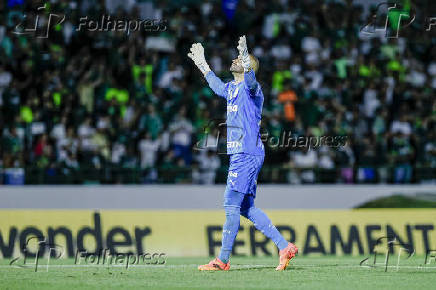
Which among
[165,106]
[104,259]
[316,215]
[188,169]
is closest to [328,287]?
[104,259]

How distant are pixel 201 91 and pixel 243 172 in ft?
29.7

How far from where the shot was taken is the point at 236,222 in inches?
420

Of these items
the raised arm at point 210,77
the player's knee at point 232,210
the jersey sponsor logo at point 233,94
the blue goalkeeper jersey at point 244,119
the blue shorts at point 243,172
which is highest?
the raised arm at point 210,77

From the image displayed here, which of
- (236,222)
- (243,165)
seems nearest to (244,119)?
(243,165)

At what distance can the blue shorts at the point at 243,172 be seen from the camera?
10562 mm

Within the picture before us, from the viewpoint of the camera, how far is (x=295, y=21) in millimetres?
20922

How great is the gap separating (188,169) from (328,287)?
887cm

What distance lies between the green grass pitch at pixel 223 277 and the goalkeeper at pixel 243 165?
313 mm

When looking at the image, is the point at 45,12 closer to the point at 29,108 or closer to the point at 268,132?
the point at 29,108

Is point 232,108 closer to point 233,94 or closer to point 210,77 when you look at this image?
point 233,94

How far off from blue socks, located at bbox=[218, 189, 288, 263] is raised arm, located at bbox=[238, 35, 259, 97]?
123cm

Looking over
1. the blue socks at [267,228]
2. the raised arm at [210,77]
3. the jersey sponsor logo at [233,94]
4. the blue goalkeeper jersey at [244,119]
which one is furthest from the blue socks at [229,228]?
the raised arm at [210,77]

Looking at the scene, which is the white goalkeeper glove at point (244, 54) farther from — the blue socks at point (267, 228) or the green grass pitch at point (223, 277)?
the green grass pitch at point (223, 277)

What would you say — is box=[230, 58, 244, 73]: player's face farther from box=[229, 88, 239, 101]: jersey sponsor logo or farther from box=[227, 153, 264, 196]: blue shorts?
box=[227, 153, 264, 196]: blue shorts
